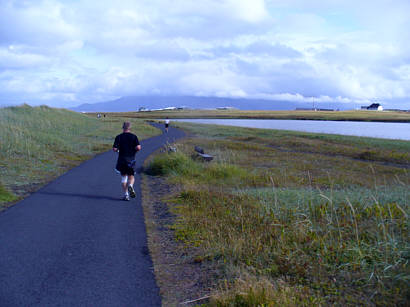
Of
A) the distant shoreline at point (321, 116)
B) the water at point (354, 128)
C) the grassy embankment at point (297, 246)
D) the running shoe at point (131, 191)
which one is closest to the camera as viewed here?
the grassy embankment at point (297, 246)

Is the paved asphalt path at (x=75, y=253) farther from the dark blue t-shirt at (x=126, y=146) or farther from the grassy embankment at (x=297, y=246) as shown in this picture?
the dark blue t-shirt at (x=126, y=146)

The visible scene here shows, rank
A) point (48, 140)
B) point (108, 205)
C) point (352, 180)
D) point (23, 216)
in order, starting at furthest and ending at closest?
point (48, 140) < point (352, 180) < point (108, 205) < point (23, 216)

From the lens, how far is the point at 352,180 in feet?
49.5

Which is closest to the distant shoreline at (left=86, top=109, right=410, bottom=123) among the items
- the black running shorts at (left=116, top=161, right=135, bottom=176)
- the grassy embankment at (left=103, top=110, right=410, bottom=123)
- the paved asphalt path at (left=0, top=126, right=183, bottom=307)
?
the grassy embankment at (left=103, top=110, right=410, bottom=123)

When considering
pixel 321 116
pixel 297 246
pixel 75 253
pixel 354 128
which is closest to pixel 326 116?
pixel 321 116

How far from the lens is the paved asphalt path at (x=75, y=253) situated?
4.55 metres

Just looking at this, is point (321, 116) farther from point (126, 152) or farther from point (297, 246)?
point (297, 246)

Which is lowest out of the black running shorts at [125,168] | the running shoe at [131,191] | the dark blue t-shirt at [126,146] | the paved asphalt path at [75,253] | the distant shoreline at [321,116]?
the paved asphalt path at [75,253]

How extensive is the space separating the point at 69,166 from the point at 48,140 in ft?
25.5

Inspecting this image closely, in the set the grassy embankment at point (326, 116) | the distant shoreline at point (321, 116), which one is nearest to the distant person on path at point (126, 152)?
the distant shoreline at point (321, 116)

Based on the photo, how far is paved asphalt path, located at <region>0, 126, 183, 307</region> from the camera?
455cm

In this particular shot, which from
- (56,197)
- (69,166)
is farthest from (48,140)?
(56,197)

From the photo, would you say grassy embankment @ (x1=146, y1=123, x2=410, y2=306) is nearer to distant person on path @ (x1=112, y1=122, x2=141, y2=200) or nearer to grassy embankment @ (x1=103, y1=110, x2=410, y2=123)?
distant person on path @ (x1=112, y1=122, x2=141, y2=200)

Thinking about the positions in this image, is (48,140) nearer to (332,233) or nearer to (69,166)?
(69,166)
